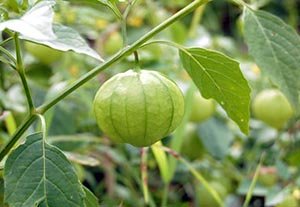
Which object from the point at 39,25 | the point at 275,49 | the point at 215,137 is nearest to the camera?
the point at 39,25

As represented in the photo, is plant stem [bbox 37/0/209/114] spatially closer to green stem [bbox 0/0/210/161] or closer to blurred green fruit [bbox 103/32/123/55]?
green stem [bbox 0/0/210/161]

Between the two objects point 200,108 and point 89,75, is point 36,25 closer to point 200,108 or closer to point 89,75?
point 89,75

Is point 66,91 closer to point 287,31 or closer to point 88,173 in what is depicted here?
point 287,31

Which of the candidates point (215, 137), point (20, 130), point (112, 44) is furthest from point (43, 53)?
point (20, 130)

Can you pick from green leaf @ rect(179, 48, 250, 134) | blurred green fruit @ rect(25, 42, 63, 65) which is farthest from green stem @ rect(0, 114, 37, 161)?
blurred green fruit @ rect(25, 42, 63, 65)

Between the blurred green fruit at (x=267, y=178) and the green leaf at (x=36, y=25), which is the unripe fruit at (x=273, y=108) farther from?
the green leaf at (x=36, y=25)
